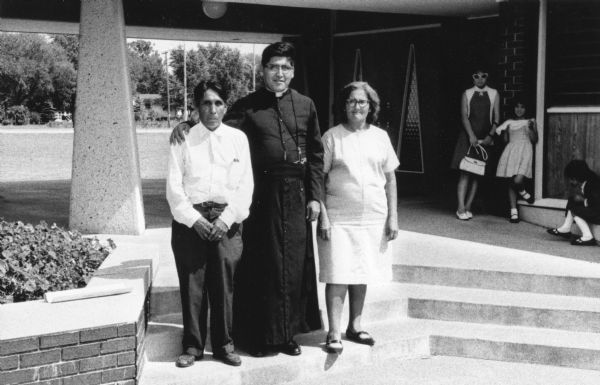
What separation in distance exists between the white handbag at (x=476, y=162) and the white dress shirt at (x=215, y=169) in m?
4.77

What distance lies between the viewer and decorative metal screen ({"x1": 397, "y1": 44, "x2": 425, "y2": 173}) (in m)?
11.7

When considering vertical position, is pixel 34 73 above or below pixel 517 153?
above

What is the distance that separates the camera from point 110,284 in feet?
15.2

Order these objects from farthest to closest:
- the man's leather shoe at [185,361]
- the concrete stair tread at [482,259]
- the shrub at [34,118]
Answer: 1. the shrub at [34,118]
2. the concrete stair tread at [482,259]
3. the man's leather shoe at [185,361]

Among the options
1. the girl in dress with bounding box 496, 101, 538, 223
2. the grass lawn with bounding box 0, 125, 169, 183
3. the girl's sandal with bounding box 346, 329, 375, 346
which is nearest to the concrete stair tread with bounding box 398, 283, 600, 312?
the girl's sandal with bounding box 346, 329, 375, 346

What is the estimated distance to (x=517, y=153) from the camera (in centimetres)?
862

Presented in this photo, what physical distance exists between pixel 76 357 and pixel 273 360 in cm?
136

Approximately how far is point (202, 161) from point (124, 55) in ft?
10.9

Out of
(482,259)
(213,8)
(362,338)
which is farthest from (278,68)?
(213,8)

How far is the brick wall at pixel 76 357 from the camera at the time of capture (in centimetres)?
380

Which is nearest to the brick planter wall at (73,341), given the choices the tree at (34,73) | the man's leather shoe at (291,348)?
the man's leather shoe at (291,348)

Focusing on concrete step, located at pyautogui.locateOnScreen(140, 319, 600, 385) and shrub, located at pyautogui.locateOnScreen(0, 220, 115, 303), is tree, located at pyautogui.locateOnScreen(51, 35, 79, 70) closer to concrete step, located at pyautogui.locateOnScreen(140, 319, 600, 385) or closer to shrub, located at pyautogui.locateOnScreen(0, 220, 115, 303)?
shrub, located at pyautogui.locateOnScreen(0, 220, 115, 303)

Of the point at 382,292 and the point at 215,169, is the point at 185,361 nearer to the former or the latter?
the point at 215,169

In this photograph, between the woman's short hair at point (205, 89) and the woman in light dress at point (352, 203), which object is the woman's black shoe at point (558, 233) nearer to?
the woman in light dress at point (352, 203)
